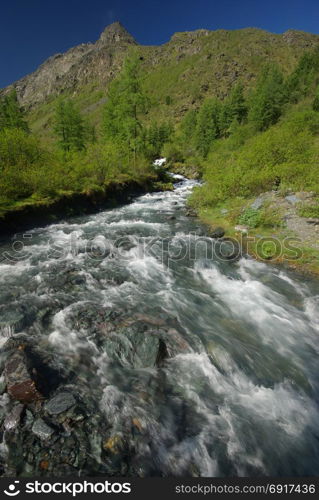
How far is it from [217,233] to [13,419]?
12.4 m

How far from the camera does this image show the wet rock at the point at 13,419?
423 cm

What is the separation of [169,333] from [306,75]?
2696 inches

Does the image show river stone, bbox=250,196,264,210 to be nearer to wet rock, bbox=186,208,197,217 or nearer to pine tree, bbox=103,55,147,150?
wet rock, bbox=186,208,197,217

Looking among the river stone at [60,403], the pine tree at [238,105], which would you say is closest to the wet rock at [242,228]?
the river stone at [60,403]

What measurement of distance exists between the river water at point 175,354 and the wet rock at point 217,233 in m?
3.17

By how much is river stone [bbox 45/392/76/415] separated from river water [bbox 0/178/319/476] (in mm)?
240

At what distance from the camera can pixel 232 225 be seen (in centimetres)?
1501

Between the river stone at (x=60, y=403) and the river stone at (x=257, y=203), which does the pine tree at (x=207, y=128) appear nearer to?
the river stone at (x=257, y=203)

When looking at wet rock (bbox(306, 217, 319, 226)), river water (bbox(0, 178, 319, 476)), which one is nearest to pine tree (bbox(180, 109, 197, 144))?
wet rock (bbox(306, 217, 319, 226))

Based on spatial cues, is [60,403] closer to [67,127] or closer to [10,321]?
[10,321]

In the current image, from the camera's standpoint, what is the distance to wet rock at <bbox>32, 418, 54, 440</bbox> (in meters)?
4.10

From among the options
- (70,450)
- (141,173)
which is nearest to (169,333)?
(70,450)

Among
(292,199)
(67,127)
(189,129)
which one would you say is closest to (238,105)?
(189,129)

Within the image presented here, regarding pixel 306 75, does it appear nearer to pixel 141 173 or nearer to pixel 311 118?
pixel 311 118
